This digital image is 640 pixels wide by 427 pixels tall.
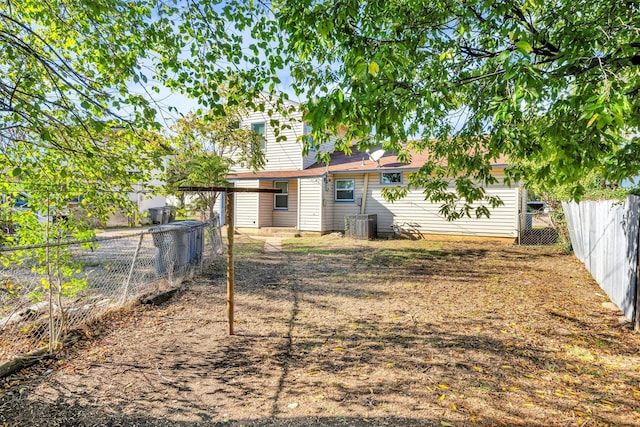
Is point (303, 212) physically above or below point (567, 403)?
above

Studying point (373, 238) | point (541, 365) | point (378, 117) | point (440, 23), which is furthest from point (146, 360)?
point (373, 238)

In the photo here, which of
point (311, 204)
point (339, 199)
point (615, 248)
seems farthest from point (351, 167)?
point (615, 248)

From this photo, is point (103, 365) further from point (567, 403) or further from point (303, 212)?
point (303, 212)

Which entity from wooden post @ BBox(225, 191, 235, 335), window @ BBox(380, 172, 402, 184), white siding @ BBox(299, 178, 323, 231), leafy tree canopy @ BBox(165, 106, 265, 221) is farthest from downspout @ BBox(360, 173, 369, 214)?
wooden post @ BBox(225, 191, 235, 335)

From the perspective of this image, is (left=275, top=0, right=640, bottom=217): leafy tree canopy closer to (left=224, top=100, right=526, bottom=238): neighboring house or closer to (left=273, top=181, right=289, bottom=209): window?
(left=224, top=100, right=526, bottom=238): neighboring house

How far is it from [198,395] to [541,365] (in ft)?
12.1

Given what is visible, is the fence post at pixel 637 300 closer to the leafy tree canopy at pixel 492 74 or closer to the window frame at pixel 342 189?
the leafy tree canopy at pixel 492 74

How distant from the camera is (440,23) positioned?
14.7 feet

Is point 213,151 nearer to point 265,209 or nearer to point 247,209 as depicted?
point 247,209

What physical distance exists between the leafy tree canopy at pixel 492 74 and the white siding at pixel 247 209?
502 inches

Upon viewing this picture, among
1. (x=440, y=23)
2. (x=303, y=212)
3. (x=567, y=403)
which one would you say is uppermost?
(x=440, y=23)

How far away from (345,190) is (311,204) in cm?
180

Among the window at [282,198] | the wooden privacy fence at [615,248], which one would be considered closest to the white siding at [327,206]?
the window at [282,198]

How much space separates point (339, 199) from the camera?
664 inches
